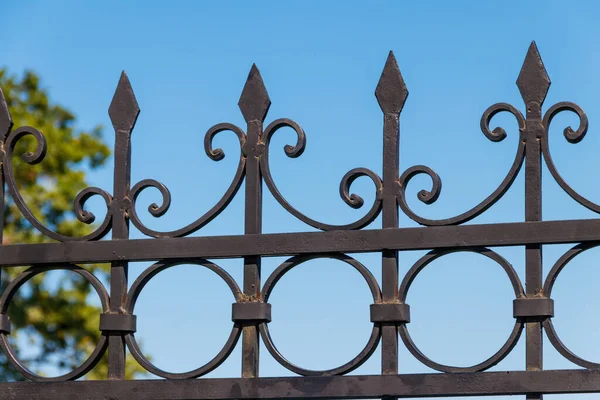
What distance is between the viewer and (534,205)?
11.6 feet

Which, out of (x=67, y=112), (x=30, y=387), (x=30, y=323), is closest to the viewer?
(x=30, y=387)

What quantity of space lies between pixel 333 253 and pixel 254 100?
27.3 inches

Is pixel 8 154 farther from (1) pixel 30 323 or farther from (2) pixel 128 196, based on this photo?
(1) pixel 30 323

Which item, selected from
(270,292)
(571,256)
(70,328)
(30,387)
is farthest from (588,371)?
(70,328)

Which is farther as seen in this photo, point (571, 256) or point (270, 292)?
point (270, 292)

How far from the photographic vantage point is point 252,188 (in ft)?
12.4

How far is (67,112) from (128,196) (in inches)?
337

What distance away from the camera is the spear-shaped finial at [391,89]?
3740 millimetres

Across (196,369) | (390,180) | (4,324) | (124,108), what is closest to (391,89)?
(390,180)

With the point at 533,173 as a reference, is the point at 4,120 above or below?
above

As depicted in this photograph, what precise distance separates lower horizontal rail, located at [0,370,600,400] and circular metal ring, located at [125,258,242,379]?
4 cm

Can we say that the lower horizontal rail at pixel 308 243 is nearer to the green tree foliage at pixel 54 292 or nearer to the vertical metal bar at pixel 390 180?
the vertical metal bar at pixel 390 180

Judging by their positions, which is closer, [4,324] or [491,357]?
[491,357]

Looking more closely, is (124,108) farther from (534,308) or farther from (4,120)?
(534,308)
